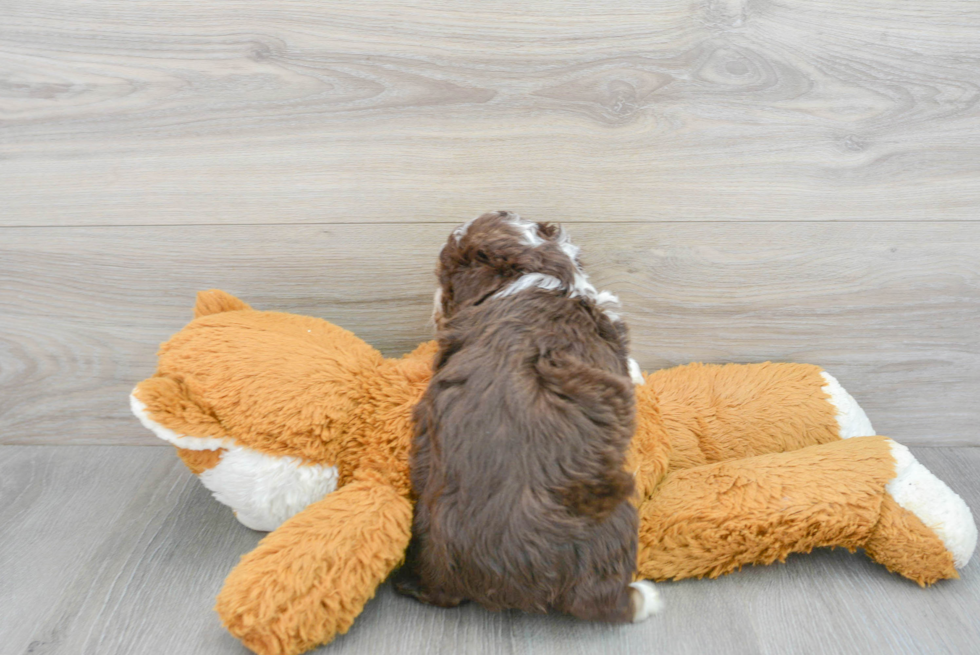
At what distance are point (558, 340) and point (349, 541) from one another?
298mm

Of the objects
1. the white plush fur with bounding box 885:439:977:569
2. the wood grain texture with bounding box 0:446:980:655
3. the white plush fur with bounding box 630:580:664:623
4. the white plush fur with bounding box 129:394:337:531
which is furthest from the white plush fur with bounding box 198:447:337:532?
the white plush fur with bounding box 885:439:977:569

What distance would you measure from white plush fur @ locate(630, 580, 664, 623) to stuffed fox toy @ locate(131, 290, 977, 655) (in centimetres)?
3

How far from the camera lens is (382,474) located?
0.78 metres

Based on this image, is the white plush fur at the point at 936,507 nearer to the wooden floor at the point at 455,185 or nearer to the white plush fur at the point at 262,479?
the wooden floor at the point at 455,185

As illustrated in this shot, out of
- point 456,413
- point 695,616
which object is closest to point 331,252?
point 456,413

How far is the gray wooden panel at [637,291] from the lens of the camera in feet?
3.22

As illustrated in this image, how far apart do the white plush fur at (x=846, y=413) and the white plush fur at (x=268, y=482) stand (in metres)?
0.67

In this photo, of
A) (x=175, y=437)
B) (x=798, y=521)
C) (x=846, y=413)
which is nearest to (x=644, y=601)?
(x=798, y=521)

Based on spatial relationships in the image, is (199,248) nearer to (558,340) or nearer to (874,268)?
Result: (558,340)

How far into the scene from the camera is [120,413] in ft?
3.61

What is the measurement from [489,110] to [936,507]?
2.39 ft

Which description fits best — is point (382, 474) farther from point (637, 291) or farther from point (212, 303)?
point (637, 291)

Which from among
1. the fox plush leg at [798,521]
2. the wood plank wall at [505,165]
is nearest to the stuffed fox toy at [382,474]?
the fox plush leg at [798,521]

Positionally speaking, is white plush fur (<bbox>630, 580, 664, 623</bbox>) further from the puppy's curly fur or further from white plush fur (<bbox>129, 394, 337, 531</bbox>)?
white plush fur (<bbox>129, 394, 337, 531</bbox>)
